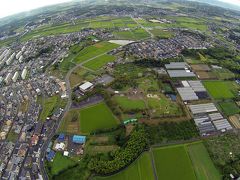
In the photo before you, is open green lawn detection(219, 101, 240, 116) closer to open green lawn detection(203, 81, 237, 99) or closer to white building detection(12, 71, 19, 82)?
open green lawn detection(203, 81, 237, 99)

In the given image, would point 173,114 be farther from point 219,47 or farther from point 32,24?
point 32,24

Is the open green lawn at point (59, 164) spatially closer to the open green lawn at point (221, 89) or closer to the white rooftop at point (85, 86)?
the white rooftop at point (85, 86)

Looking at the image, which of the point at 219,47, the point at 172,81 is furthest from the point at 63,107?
the point at 219,47

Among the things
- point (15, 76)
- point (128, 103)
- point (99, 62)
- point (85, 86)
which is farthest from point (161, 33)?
point (15, 76)

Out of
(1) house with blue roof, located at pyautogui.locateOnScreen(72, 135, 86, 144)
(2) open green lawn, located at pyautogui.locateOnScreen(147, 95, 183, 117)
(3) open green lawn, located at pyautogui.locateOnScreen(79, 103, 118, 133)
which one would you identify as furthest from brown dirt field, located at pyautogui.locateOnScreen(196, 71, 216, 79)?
(1) house with blue roof, located at pyautogui.locateOnScreen(72, 135, 86, 144)

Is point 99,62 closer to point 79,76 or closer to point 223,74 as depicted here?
point 79,76

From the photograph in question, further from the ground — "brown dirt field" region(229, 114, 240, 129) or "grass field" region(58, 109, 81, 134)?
"grass field" region(58, 109, 81, 134)

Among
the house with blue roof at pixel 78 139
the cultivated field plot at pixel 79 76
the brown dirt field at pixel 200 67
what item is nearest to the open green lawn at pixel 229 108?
the brown dirt field at pixel 200 67
